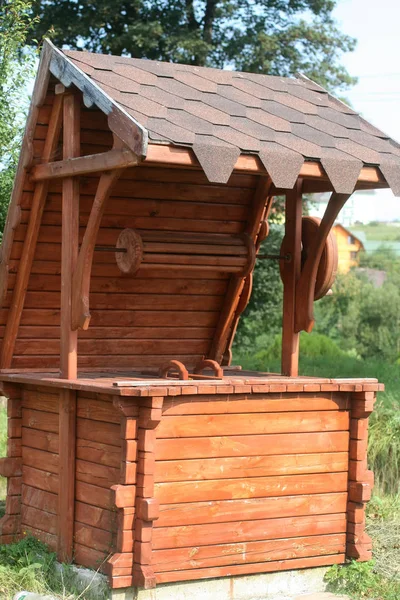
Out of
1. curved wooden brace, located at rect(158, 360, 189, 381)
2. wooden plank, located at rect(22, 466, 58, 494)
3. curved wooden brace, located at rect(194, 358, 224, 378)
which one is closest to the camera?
curved wooden brace, located at rect(158, 360, 189, 381)

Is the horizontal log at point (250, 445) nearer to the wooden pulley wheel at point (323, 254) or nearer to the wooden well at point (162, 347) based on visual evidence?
the wooden well at point (162, 347)

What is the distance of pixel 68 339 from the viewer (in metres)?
7.14

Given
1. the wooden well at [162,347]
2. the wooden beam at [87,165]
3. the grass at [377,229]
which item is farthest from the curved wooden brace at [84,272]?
the grass at [377,229]

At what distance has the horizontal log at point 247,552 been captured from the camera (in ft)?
21.8

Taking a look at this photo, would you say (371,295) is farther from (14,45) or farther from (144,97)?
(144,97)

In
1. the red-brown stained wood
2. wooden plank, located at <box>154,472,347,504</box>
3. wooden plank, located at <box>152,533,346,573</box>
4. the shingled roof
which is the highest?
the shingled roof

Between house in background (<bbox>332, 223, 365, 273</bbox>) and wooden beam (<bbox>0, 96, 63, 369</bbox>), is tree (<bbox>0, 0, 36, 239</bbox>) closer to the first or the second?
wooden beam (<bbox>0, 96, 63, 369</bbox>)

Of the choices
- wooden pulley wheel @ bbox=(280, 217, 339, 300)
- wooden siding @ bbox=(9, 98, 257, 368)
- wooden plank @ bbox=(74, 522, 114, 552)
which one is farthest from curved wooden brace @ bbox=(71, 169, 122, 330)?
wooden pulley wheel @ bbox=(280, 217, 339, 300)

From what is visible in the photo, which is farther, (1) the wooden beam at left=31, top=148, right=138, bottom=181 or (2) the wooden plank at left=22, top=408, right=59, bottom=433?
(2) the wooden plank at left=22, top=408, right=59, bottom=433

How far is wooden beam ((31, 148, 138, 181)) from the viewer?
6.25m

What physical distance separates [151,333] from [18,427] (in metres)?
1.37

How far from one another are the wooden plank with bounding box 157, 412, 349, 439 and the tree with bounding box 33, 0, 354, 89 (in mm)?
15196

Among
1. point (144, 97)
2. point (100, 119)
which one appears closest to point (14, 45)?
point (100, 119)

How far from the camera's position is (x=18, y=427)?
Result: 7.93 metres
